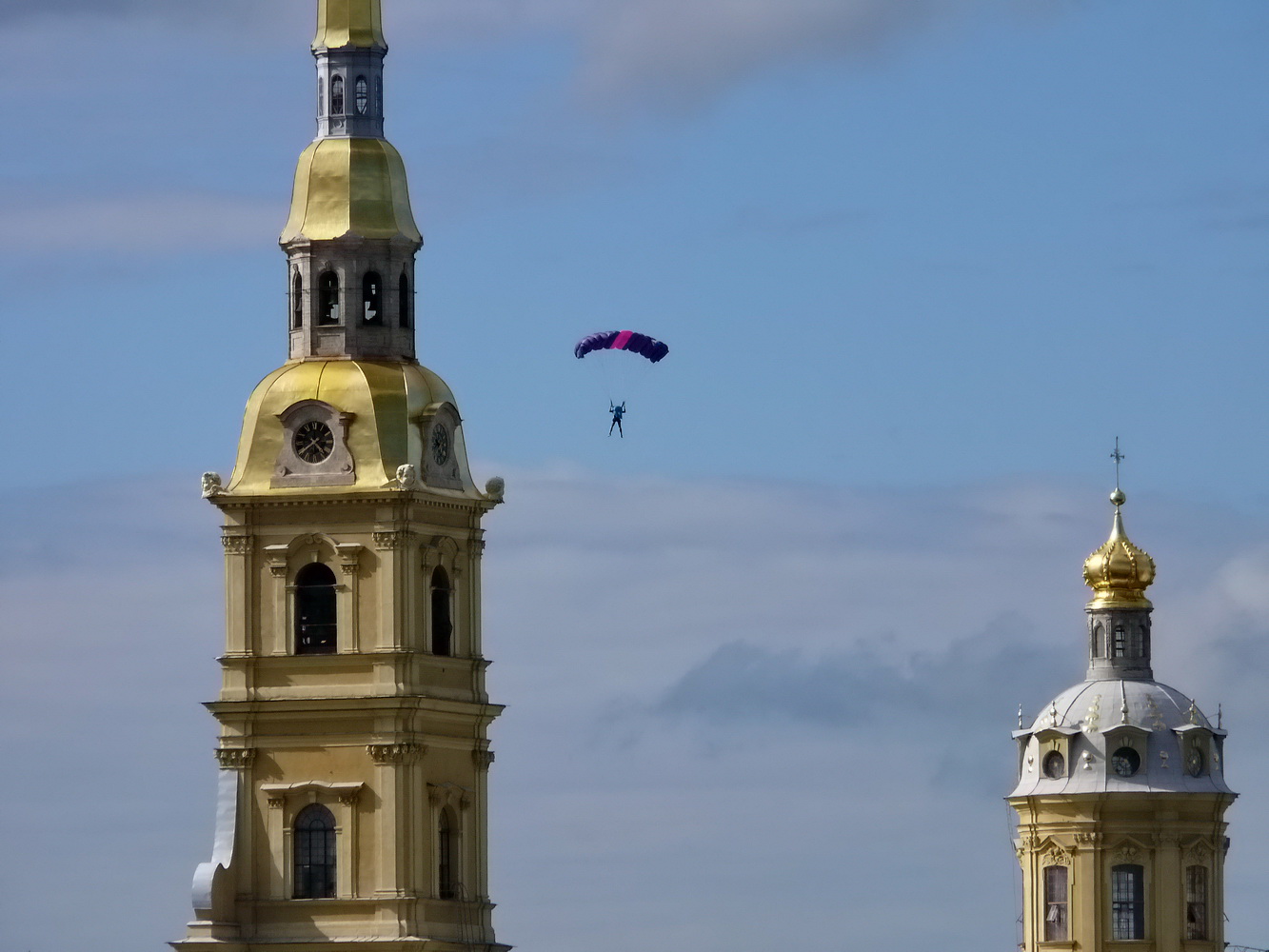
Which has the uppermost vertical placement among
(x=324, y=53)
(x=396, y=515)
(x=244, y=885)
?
(x=324, y=53)

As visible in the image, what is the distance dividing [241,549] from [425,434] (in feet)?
17.1

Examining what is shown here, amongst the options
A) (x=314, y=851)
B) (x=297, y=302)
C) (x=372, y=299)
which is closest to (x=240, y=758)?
(x=314, y=851)

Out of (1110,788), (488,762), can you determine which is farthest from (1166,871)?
(488,762)

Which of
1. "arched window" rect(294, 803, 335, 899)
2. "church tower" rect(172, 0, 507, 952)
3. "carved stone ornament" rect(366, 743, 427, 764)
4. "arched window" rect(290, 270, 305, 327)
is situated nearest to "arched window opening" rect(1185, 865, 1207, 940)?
"church tower" rect(172, 0, 507, 952)

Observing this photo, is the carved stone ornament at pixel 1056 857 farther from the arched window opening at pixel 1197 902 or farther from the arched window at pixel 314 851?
the arched window at pixel 314 851

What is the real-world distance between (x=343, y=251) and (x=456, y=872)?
15.3 meters

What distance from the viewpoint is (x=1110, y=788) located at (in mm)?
174250

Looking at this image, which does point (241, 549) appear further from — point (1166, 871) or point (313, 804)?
point (1166, 871)

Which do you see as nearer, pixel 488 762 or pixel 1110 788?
pixel 488 762

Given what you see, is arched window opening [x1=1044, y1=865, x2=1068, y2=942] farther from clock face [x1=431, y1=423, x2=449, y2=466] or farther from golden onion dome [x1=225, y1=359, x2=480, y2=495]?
golden onion dome [x1=225, y1=359, x2=480, y2=495]

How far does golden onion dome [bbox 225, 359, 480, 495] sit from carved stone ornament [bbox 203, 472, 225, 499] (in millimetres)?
244

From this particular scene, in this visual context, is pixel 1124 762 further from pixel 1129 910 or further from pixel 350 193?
pixel 350 193

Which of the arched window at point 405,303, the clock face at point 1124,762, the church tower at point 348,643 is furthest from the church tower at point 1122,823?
the arched window at point 405,303

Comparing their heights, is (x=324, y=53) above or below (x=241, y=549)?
above
